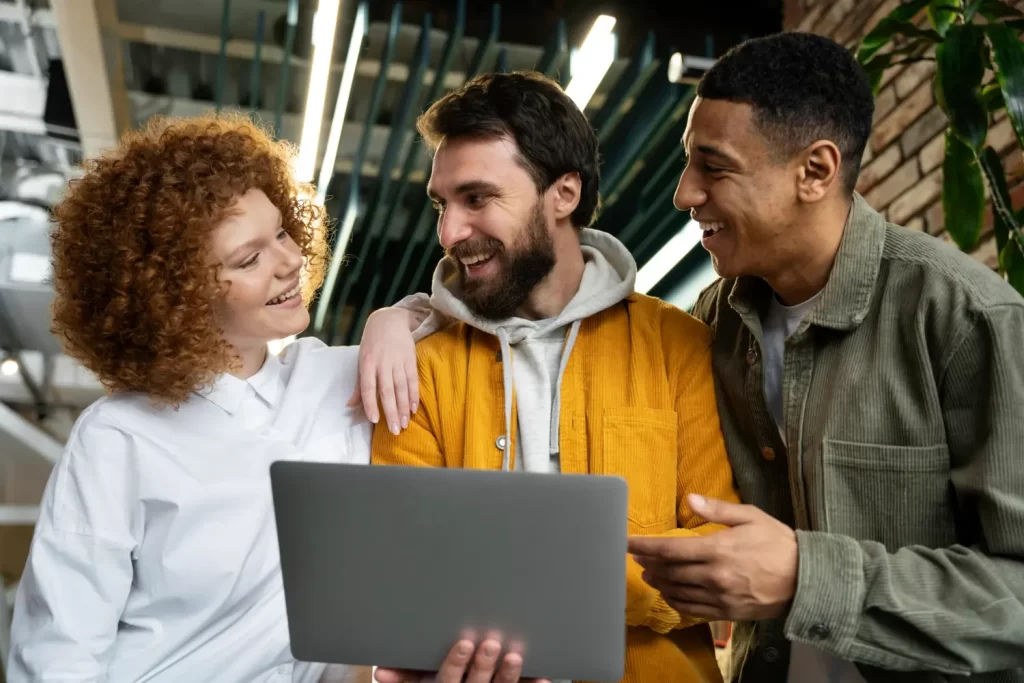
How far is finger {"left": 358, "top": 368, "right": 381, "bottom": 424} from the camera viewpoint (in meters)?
1.65

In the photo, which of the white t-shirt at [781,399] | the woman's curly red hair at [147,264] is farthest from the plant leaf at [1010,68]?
the woman's curly red hair at [147,264]

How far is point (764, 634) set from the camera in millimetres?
1636

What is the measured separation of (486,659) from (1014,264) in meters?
1.28

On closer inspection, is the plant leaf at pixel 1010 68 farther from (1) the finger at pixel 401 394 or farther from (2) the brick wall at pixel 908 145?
(1) the finger at pixel 401 394

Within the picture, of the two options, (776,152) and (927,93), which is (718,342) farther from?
(927,93)

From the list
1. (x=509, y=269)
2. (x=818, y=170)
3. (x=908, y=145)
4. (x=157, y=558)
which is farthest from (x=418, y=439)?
(x=908, y=145)

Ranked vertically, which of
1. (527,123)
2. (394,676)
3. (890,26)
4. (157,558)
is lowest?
(394,676)

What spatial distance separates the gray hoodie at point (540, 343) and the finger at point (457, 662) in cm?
43

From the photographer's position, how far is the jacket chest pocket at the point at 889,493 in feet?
4.76

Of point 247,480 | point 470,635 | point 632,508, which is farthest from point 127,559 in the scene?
point 632,508

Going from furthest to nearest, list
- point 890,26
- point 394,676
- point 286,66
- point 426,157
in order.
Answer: point 426,157 < point 286,66 < point 890,26 < point 394,676

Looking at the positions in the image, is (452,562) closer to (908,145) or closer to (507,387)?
(507,387)

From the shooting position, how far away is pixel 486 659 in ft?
4.07

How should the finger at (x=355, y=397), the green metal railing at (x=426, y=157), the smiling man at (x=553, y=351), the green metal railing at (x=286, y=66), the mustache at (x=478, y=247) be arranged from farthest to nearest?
1. the green metal railing at (x=426, y=157)
2. the green metal railing at (x=286, y=66)
3. the mustache at (x=478, y=247)
4. the finger at (x=355, y=397)
5. the smiling man at (x=553, y=351)
